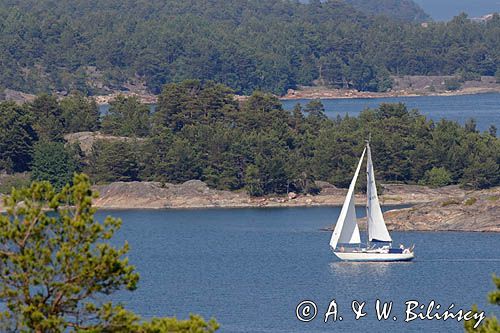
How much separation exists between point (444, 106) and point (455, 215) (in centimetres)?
8735

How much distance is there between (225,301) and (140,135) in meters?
37.2

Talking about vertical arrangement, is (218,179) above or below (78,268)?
below

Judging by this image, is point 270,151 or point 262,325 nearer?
point 262,325

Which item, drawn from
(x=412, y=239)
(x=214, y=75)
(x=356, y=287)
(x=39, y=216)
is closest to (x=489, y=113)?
(x=214, y=75)

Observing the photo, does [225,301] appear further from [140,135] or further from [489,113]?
[489,113]

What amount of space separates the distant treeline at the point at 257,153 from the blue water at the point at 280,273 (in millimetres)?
6446

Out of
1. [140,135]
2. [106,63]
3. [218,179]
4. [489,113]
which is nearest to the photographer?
[218,179]

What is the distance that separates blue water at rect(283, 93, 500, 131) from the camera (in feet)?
393

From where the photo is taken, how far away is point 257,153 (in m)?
70.7

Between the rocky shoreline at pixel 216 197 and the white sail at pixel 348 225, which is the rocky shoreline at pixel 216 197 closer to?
the rocky shoreline at pixel 216 197

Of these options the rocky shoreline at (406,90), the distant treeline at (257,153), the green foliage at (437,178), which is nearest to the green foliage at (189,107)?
the distant treeline at (257,153)

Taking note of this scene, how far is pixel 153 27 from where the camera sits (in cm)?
18125

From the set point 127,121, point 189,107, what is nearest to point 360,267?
point 189,107

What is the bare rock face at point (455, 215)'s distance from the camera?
56.3m
